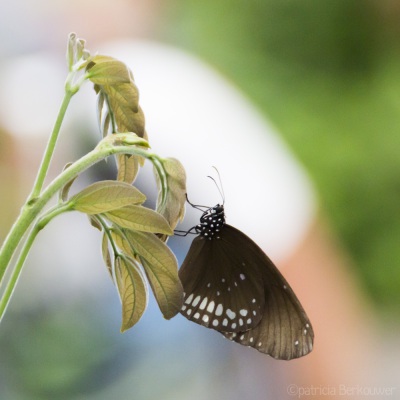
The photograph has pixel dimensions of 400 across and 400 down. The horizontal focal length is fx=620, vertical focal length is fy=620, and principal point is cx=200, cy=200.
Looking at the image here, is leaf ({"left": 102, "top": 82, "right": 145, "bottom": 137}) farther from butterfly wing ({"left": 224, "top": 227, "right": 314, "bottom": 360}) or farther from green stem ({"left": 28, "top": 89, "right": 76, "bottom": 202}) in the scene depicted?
butterfly wing ({"left": 224, "top": 227, "right": 314, "bottom": 360})

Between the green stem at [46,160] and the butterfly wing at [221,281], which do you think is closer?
the green stem at [46,160]

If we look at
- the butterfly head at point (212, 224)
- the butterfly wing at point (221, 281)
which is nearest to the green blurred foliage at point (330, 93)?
the butterfly head at point (212, 224)

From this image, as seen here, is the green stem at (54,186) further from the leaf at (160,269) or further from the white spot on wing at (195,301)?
the white spot on wing at (195,301)

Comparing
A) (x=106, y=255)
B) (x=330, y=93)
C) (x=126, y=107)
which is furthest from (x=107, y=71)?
(x=330, y=93)

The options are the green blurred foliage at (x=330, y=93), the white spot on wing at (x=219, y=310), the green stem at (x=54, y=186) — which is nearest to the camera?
the green stem at (x=54, y=186)

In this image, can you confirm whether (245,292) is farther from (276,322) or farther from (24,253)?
(24,253)

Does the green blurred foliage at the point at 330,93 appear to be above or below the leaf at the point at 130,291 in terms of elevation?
above
